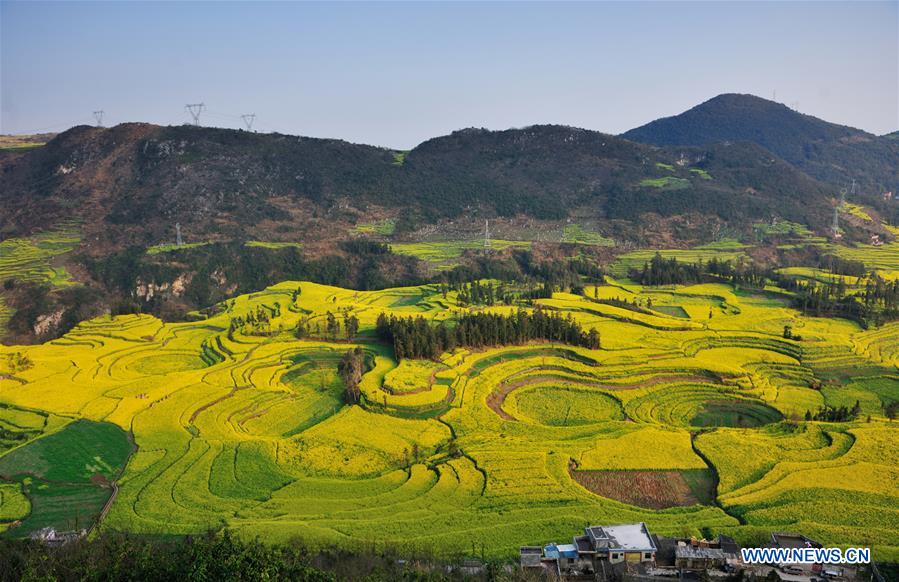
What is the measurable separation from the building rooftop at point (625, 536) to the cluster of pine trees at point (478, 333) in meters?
26.3

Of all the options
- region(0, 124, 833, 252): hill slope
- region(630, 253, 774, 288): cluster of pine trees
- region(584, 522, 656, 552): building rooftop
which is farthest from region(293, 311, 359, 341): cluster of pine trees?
region(630, 253, 774, 288): cluster of pine trees

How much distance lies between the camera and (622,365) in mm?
47156

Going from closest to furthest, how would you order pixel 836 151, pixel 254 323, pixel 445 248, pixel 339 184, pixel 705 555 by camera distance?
pixel 705 555, pixel 254 323, pixel 445 248, pixel 339 184, pixel 836 151

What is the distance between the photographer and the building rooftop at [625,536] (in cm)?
2375

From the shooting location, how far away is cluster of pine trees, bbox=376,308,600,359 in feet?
165

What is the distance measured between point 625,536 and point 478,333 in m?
29.3

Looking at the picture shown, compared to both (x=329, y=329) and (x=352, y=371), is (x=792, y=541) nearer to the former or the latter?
(x=352, y=371)

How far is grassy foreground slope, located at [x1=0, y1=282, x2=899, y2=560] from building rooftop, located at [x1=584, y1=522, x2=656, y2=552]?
179 centimetres

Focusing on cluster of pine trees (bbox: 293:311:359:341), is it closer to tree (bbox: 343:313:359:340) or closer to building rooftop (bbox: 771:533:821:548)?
tree (bbox: 343:313:359:340)

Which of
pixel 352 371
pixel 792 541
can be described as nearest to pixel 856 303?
pixel 792 541

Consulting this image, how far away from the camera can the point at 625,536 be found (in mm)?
24562

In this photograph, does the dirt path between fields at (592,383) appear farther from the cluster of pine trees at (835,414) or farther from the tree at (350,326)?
the tree at (350,326)

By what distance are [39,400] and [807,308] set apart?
69921mm

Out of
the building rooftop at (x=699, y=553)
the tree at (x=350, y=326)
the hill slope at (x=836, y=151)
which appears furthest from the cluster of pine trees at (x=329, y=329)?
the hill slope at (x=836, y=151)
